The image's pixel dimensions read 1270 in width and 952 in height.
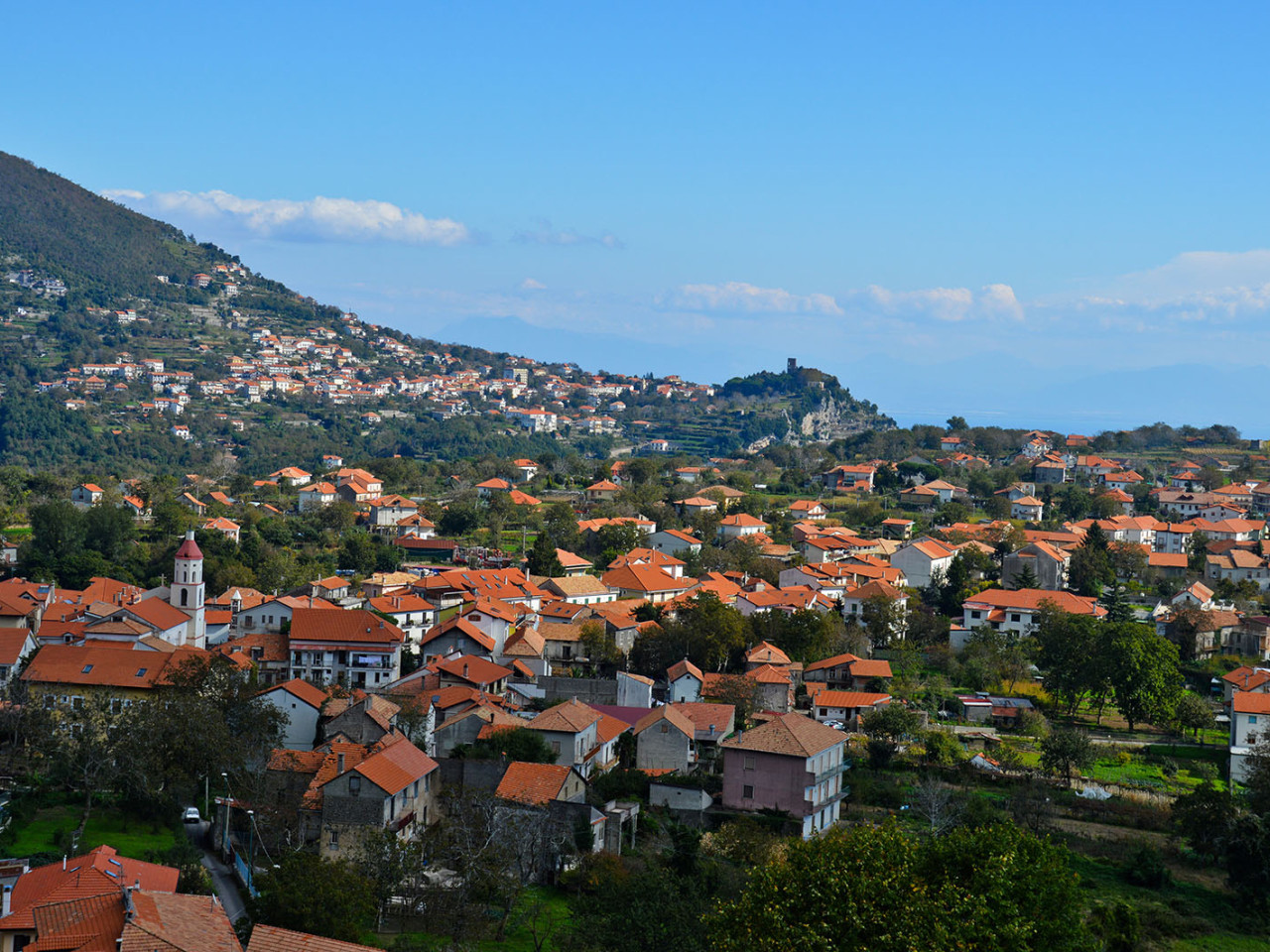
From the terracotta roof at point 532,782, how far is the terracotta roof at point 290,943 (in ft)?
28.7

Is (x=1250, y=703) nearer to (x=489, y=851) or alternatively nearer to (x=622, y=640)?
(x=622, y=640)

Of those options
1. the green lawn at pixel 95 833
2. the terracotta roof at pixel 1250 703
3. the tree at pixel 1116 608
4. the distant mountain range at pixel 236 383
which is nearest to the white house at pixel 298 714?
the green lawn at pixel 95 833

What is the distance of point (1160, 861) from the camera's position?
27391 mm

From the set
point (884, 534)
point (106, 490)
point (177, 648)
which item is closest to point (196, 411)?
point (106, 490)

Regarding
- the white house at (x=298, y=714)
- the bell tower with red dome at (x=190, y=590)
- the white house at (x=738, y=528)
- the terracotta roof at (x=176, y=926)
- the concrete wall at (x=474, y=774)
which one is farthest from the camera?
the white house at (x=738, y=528)

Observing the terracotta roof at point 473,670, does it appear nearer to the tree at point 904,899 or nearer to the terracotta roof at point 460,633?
the terracotta roof at point 460,633

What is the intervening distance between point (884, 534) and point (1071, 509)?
39.4ft

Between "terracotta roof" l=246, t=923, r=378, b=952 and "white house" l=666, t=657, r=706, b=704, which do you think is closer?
"terracotta roof" l=246, t=923, r=378, b=952

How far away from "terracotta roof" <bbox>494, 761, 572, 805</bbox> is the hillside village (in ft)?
0.22

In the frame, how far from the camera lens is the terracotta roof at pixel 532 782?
87.5 ft

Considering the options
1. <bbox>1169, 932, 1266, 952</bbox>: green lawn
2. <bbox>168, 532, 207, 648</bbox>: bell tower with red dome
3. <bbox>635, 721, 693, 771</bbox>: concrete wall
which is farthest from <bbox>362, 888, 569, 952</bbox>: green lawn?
<bbox>168, 532, 207, 648</bbox>: bell tower with red dome

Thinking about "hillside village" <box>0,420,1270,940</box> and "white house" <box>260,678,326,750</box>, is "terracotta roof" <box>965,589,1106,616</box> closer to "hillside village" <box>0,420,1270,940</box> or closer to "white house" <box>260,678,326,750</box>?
"hillside village" <box>0,420,1270,940</box>

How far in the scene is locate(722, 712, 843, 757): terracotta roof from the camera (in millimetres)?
29484

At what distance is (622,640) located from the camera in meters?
43.6
